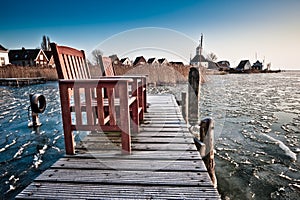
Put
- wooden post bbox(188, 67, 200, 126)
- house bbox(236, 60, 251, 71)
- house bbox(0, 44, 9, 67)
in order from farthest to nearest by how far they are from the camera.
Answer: house bbox(236, 60, 251, 71) → house bbox(0, 44, 9, 67) → wooden post bbox(188, 67, 200, 126)

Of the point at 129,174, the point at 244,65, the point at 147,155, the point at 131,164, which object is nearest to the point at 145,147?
the point at 147,155

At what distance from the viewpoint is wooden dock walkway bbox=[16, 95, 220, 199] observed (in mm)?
1440

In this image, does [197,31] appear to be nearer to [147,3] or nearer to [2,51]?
[147,3]

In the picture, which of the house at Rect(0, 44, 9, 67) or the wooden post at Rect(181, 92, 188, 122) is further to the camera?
the house at Rect(0, 44, 9, 67)

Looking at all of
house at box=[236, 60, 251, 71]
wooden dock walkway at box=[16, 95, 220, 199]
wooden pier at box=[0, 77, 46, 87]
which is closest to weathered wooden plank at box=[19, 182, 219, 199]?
wooden dock walkway at box=[16, 95, 220, 199]

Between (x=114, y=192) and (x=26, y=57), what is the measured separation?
4598cm

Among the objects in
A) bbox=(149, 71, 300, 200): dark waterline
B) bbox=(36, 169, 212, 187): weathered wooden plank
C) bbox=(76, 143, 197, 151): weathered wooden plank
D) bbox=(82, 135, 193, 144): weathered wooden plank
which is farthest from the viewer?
bbox=(149, 71, 300, 200): dark waterline

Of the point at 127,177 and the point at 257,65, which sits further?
the point at 257,65

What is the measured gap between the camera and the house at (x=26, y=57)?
38000 millimetres

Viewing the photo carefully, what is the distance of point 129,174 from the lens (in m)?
1.72

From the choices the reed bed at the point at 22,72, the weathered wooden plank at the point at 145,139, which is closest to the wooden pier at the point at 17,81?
the reed bed at the point at 22,72

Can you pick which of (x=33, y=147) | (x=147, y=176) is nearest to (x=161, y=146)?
(x=147, y=176)

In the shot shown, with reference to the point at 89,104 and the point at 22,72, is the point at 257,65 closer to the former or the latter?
the point at 22,72

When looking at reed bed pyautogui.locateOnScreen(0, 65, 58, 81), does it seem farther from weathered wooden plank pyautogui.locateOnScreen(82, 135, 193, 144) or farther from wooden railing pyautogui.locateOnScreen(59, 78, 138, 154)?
wooden railing pyautogui.locateOnScreen(59, 78, 138, 154)
